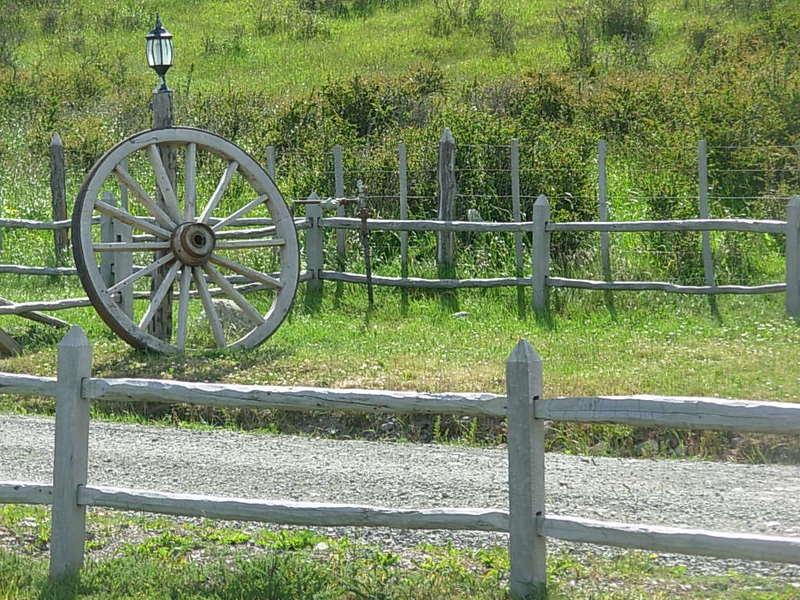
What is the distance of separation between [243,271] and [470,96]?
11326mm

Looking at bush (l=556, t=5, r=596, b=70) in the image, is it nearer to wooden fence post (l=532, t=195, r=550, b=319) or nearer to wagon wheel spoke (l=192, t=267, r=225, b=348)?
wooden fence post (l=532, t=195, r=550, b=319)

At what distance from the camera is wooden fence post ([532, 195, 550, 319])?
12.6 m

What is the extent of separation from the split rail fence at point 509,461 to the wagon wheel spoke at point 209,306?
5078 millimetres

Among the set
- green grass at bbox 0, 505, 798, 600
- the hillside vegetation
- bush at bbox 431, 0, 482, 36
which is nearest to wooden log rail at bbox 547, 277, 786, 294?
the hillside vegetation

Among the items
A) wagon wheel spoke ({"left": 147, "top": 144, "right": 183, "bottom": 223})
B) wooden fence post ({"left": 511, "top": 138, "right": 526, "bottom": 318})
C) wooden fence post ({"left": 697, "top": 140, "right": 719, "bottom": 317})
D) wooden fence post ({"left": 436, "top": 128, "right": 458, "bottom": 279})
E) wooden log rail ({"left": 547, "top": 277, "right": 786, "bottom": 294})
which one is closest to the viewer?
wagon wheel spoke ({"left": 147, "top": 144, "right": 183, "bottom": 223})

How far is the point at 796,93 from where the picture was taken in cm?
1761

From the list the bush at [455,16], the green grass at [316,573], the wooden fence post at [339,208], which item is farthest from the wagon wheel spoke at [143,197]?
the bush at [455,16]

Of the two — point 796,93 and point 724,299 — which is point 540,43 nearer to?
point 796,93

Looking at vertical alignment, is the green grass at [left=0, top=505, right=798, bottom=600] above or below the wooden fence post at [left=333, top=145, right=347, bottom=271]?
below

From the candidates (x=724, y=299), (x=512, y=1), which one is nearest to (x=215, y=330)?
(x=724, y=299)

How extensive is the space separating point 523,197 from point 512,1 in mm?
18504

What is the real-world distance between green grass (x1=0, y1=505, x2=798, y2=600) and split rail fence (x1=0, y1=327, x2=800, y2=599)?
224 millimetres

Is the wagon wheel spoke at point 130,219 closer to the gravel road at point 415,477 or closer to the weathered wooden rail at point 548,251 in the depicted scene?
the gravel road at point 415,477

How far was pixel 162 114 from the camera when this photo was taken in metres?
10.9
